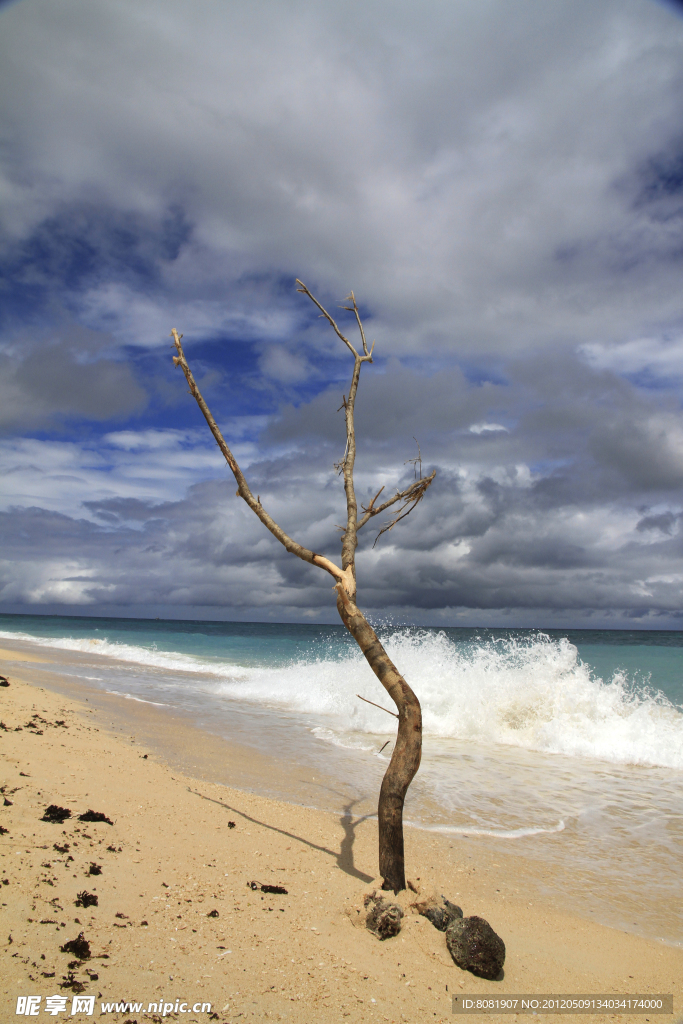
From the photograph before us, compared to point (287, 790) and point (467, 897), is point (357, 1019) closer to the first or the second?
point (467, 897)

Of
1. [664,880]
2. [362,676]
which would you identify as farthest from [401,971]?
[362,676]

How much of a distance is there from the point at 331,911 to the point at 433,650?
15.2m

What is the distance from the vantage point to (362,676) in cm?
1747

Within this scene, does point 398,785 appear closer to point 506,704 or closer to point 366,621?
point 366,621

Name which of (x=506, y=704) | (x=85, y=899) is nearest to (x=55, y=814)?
(x=85, y=899)

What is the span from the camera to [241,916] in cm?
364

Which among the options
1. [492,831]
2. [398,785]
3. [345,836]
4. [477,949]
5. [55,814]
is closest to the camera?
[477,949]

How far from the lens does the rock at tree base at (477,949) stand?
10.8 feet

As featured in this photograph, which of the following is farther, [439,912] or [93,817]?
[93,817]

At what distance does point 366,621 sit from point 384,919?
1.90 metres

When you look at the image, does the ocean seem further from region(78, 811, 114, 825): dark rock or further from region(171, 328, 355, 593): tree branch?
region(171, 328, 355, 593): tree branch

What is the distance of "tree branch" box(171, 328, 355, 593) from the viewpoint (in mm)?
4465

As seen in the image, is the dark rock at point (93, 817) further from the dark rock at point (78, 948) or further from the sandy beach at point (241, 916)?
the dark rock at point (78, 948)

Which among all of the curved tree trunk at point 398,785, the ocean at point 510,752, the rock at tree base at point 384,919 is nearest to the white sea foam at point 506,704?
the ocean at point 510,752
